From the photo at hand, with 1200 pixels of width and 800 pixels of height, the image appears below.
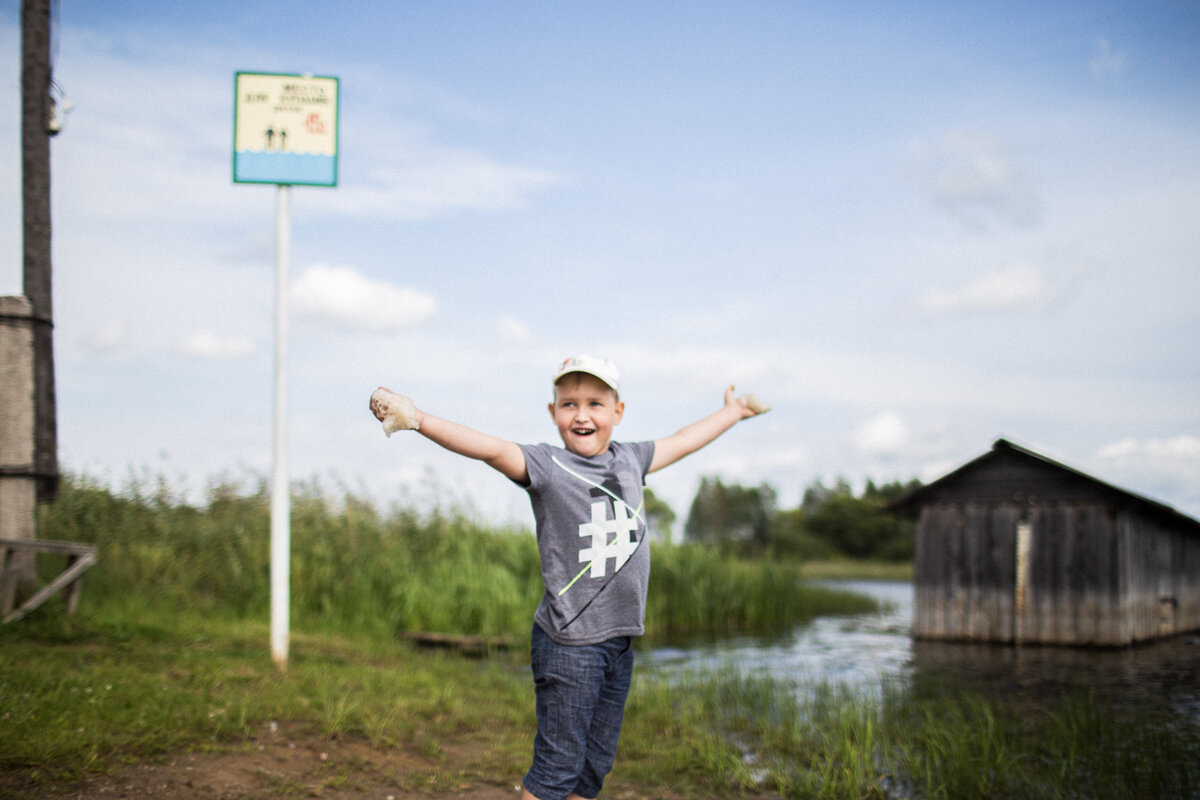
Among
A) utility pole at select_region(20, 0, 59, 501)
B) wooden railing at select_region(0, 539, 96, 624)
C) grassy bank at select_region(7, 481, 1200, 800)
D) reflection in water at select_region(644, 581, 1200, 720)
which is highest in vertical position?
utility pole at select_region(20, 0, 59, 501)

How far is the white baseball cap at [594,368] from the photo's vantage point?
332 centimetres

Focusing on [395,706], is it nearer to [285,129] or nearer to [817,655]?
[285,129]

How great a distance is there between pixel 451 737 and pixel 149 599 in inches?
237

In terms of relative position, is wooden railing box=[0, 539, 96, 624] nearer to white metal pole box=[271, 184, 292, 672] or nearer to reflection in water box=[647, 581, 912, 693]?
white metal pole box=[271, 184, 292, 672]

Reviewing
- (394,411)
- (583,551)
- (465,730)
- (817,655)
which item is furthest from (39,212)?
(817,655)

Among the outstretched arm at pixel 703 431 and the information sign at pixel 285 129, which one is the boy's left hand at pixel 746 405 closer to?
the outstretched arm at pixel 703 431

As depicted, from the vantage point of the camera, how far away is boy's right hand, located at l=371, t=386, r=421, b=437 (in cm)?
294

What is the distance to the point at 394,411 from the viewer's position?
2.94m

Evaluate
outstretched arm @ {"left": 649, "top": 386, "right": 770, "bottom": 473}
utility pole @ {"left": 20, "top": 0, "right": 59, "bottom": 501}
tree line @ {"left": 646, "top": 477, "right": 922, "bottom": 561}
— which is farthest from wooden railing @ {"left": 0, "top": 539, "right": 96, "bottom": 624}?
tree line @ {"left": 646, "top": 477, "right": 922, "bottom": 561}

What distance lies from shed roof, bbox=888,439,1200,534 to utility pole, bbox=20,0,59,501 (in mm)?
14523

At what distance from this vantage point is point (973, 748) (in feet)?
21.3

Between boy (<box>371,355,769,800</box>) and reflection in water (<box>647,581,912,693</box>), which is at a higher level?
boy (<box>371,355,769,800</box>)

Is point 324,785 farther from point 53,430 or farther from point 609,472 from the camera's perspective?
point 53,430

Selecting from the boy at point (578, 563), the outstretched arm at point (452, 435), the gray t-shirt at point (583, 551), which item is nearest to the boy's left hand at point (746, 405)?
the boy at point (578, 563)
